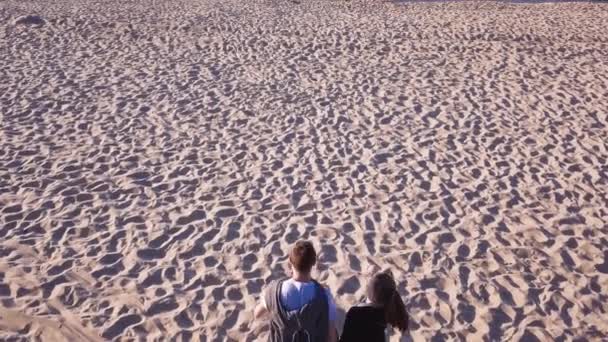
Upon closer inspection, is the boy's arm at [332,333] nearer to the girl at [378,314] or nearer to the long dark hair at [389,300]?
the girl at [378,314]

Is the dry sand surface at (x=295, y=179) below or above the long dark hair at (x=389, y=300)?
below

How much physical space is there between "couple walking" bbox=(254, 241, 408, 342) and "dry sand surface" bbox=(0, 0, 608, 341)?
1277 millimetres

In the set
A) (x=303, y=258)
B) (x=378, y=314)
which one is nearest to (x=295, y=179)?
(x=303, y=258)

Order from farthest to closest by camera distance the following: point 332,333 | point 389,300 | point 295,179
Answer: point 295,179, point 332,333, point 389,300

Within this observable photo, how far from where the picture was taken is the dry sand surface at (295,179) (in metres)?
4.64

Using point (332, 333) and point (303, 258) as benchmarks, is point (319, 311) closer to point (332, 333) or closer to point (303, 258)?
point (332, 333)

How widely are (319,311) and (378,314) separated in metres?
0.30

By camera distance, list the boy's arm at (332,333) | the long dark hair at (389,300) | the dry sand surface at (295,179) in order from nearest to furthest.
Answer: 1. the long dark hair at (389,300)
2. the boy's arm at (332,333)
3. the dry sand surface at (295,179)

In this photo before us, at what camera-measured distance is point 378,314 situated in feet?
10.1

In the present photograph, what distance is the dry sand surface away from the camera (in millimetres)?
4637

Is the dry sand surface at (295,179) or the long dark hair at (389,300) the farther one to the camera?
the dry sand surface at (295,179)

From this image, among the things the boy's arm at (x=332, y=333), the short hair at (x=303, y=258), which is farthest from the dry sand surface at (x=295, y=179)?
the short hair at (x=303, y=258)

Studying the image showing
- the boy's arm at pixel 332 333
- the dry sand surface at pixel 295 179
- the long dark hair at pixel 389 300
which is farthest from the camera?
the dry sand surface at pixel 295 179

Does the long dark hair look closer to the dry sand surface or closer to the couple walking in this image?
the couple walking
